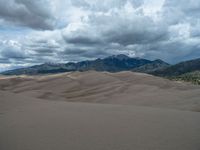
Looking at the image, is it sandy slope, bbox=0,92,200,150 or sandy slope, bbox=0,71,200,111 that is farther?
sandy slope, bbox=0,71,200,111

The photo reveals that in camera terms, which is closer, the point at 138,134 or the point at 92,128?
the point at 138,134

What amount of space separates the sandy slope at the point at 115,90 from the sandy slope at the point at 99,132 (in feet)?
21.9

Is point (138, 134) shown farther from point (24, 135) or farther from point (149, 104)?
point (149, 104)

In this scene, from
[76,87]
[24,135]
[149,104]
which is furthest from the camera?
[76,87]

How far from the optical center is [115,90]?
1140 inches

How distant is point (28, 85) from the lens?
118ft

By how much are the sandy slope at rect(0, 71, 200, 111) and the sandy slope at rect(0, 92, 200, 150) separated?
6.68 meters

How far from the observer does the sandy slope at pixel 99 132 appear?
8312 mm

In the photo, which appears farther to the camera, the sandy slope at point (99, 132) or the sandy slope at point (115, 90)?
the sandy slope at point (115, 90)

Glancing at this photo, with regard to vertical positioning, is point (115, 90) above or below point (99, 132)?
below

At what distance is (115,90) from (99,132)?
19.0 metres

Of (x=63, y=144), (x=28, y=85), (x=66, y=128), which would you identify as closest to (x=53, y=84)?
(x=28, y=85)

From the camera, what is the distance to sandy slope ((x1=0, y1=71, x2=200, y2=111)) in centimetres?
2119

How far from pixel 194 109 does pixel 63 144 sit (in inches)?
456
